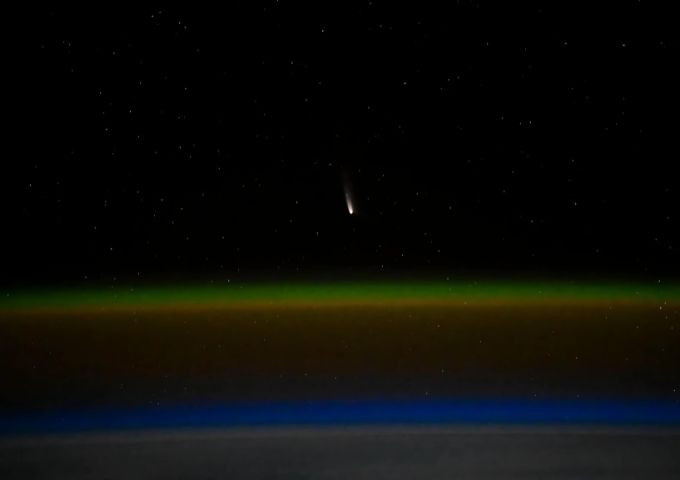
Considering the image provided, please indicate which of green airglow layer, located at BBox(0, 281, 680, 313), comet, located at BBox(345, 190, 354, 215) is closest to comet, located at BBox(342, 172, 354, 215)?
comet, located at BBox(345, 190, 354, 215)

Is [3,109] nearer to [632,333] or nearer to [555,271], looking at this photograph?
[555,271]

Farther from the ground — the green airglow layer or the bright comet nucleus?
the bright comet nucleus

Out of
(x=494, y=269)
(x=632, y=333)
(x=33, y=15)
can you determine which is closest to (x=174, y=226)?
(x=33, y=15)

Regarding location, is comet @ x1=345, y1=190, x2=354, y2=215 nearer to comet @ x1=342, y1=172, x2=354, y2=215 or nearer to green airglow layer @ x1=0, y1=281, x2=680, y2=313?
comet @ x1=342, y1=172, x2=354, y2=215

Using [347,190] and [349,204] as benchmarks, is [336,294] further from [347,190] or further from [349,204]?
[347,190]

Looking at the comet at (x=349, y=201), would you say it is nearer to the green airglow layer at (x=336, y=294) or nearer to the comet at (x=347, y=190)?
the comet at (x=347, y=190)

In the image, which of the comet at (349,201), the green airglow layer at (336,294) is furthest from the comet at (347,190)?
the green airglow layer at (336,294)

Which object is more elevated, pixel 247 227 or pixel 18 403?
pixel 247 227

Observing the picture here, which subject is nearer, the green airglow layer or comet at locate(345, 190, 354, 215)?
the green airglow layer

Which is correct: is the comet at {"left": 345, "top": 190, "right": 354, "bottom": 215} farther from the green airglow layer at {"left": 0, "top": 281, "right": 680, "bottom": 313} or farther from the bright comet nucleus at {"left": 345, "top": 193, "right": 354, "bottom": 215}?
the green airglow layer at {"left": 0, "top": 281, "right": 680, "bottom": 313}
